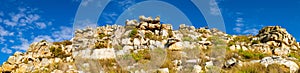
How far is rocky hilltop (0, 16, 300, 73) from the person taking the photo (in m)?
16.6

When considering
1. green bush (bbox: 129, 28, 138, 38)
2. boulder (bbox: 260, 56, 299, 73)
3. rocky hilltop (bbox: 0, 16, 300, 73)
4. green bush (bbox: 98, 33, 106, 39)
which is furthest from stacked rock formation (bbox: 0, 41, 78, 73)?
boulder (bbox: 260, 56, 299, 73)

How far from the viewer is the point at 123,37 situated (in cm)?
2588

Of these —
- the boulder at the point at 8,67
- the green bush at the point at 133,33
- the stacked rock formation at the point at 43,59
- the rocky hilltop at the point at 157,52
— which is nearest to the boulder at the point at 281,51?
the rocky hilltop at the point at 157,52

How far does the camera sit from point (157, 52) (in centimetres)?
2094

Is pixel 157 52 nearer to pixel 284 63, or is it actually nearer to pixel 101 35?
pixel 284 63

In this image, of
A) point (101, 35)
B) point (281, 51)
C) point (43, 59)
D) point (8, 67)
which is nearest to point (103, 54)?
point (43, 59)

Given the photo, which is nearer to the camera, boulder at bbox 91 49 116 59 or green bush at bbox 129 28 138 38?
boulder at bbox 91 49 116 59

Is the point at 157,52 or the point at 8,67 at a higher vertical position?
the point at 157,52

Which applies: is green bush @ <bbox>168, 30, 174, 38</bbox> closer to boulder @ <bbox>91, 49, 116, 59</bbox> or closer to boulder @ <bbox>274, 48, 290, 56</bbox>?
boulder @ <bbox>91, 49, 116, 59</bbox>

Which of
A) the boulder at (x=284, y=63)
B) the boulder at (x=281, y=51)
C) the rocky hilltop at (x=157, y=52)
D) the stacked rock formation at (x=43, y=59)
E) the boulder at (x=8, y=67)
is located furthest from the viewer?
the boulder at (x=8, y=67)

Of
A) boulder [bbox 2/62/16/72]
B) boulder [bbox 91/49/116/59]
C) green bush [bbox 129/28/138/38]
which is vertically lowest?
boulder [bbox 2/62/16/72]

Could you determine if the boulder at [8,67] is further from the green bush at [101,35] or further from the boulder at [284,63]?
the boulder at [284,63]

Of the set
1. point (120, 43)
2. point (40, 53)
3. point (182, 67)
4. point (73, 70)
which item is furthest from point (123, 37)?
point (182, 67)

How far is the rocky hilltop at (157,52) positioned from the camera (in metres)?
16.6
